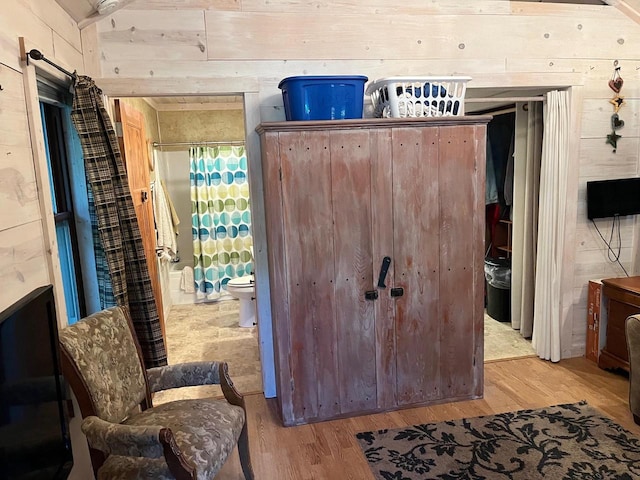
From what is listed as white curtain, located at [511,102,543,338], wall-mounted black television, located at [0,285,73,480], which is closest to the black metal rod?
wall-mounted black television, located at [0,285,73,480]

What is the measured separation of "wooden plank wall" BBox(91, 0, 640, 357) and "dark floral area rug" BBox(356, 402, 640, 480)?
1033 millimetres

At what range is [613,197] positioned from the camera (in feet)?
11.0

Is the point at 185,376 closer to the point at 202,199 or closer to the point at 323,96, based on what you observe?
the point at 323,96

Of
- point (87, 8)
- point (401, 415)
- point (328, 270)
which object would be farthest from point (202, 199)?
point (401, 415)

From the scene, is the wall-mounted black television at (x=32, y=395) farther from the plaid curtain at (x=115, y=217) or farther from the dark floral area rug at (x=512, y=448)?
A: the dark floral area rug at (x=512, y=448)

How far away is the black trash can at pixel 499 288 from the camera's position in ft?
14.4

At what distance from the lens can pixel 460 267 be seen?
2.88 metres

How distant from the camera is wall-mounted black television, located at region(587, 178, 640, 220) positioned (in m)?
3.35

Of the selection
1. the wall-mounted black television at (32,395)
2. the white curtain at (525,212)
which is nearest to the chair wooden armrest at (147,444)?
the wall-mounted black television at (32,395)

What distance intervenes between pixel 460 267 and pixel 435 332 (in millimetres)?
424

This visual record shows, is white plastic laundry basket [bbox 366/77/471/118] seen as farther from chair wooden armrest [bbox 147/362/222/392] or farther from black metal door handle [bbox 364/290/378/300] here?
chair wooden armrest [bbox 147/362/222/392]

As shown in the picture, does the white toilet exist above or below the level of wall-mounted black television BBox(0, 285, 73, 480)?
below

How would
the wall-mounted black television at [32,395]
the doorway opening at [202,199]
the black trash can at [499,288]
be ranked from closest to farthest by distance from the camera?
the wall-mounted black television at [32,395] < the black trash can at [499,288] < the doorway opening at [202,199]

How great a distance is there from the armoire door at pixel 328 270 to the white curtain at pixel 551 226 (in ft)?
4.93
